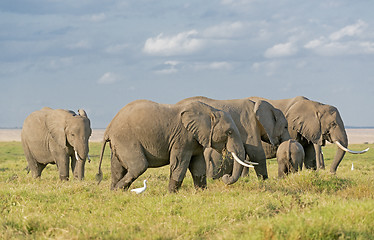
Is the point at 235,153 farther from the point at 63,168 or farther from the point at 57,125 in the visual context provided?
the point at 57,125

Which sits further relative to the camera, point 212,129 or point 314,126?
point 314,126

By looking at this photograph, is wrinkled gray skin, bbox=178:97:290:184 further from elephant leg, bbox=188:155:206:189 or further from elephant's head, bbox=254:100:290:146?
elephant leg, bbox=188:155:206:189

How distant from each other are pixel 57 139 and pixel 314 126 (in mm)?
7028

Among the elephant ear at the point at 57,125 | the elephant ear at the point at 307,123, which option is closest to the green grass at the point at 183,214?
the elephant ear at the point at 57,125

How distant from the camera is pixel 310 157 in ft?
52.1

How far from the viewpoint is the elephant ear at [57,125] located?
14.6 metres

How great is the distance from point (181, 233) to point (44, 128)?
924 cm

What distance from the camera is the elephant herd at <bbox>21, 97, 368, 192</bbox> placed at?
1058cm

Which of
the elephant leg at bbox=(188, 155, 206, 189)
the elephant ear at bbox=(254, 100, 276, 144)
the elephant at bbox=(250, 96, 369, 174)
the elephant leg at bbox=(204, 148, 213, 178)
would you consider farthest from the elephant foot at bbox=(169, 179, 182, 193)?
the elephant at bbox=(250, 96, 369, 174)

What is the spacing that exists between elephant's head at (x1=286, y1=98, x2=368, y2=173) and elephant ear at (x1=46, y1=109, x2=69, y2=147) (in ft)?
20.3

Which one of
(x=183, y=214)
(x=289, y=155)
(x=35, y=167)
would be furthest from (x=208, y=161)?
(x=183, y=214)

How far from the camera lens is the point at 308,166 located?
15.4 metres

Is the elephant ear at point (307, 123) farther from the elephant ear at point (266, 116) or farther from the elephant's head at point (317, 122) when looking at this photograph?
the elephant ear at point (266, 116)

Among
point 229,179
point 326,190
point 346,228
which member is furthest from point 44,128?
point 346,228
